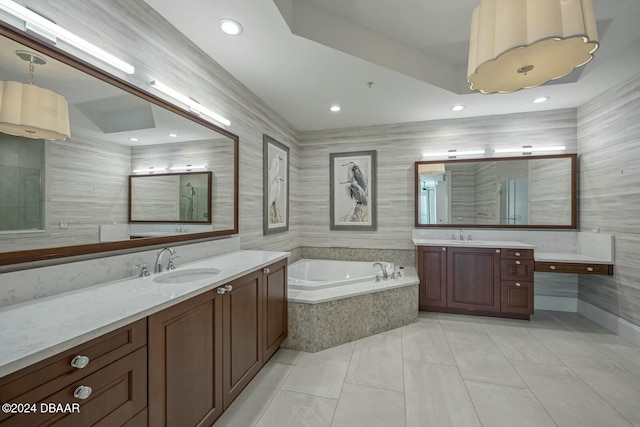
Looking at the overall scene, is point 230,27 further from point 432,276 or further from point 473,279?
point 473,279

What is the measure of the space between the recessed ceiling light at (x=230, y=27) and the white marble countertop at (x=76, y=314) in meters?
1.71

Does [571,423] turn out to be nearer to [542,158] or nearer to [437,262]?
[437,262]

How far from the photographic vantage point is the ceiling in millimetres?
1891

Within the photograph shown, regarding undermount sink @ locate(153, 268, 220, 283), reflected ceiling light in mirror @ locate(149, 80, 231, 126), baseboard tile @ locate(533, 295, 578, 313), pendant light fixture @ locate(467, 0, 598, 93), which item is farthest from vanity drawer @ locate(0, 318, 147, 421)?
A: baseboard tile @ locate(533, 295, 578, 313)

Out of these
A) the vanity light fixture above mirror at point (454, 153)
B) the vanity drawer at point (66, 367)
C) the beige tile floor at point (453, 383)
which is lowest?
the beige tile floor at point (453, 383)

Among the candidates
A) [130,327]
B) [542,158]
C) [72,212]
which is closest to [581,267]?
[542,158]

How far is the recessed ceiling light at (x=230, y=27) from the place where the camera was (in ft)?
5.95

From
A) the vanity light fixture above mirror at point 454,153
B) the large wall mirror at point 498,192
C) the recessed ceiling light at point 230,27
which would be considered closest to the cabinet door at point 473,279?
the large wall mirror at point 498,192

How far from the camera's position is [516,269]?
312 centimetres

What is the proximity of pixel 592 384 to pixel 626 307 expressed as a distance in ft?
4.28

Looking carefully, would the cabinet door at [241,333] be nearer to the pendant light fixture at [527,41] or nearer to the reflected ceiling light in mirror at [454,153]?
the pendant light fixture at [527,41]

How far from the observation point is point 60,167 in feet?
4.09

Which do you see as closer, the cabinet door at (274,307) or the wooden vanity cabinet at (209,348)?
the wooden vanity cabinet at (209,348)

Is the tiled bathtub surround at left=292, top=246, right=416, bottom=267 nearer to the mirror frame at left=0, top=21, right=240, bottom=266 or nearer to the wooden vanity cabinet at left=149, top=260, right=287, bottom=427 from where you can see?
the wooden vanity cabinet at left=149, top=260, right=287, bottom=427
